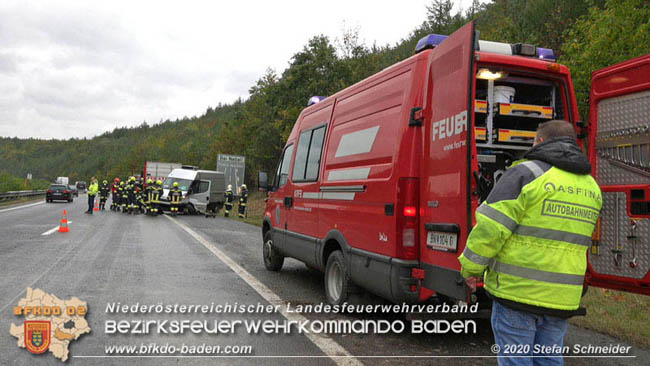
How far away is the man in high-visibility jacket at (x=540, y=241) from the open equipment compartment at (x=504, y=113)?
199cm

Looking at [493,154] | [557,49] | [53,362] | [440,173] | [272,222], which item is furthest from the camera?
[557,49]

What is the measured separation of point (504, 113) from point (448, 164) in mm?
1199

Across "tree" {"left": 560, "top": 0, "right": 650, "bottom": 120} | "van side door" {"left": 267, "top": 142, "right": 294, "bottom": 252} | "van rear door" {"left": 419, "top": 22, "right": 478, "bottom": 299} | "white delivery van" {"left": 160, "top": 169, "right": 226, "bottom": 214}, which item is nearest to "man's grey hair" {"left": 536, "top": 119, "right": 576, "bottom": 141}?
"van rear door" {"left": 419, "top": 22, "right": 478, "bottom": 299}

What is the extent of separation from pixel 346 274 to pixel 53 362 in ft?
9.16

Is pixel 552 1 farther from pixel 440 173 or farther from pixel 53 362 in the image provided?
pixel 53 362

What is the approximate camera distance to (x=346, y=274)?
5.25 metres

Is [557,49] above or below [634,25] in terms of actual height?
above

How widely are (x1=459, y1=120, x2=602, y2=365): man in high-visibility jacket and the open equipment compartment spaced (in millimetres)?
1987

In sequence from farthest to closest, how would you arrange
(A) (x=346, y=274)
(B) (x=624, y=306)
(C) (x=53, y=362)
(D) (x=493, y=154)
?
(B) (x=624, y=306), (A) (x=346, y=274), (D) (x=493, y=154), (C) (x=53, y=362)

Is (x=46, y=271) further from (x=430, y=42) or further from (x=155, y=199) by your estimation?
(x=155, y=199)

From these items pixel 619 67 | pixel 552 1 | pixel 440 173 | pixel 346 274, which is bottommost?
pixel 346 274

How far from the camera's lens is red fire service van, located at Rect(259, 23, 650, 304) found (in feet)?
12.9

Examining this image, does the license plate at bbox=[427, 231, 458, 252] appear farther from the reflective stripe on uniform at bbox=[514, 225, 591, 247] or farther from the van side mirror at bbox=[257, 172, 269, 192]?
the van side mirror at bbox=[257, 172, 269, 192]

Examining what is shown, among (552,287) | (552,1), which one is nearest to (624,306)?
(552,287)
